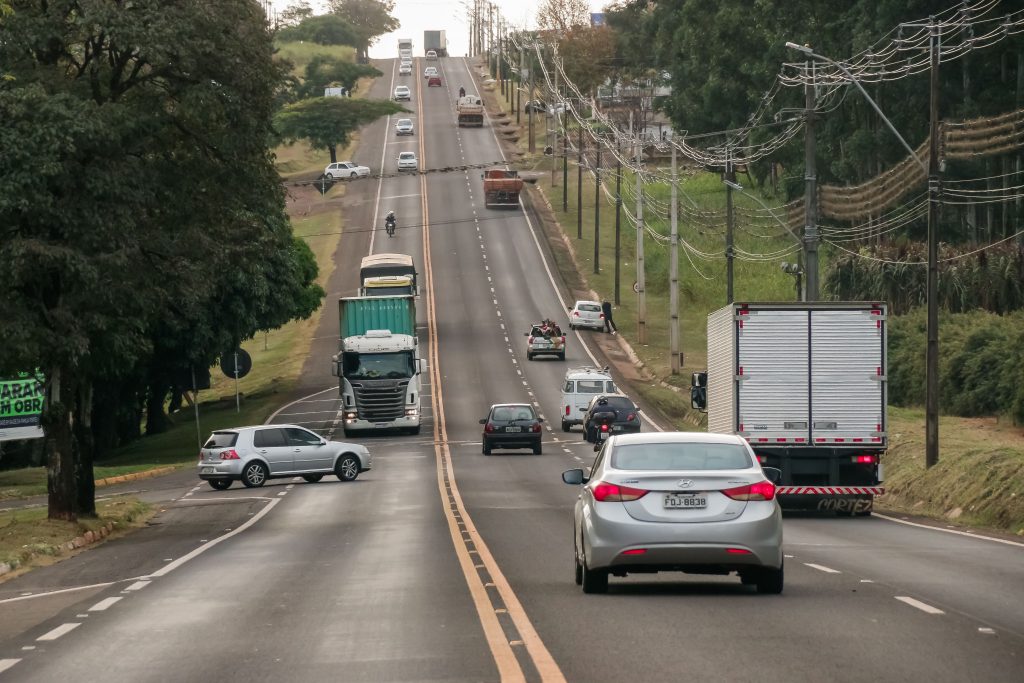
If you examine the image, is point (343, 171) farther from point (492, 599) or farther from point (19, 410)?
point (492, 599)

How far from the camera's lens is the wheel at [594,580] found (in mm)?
15633

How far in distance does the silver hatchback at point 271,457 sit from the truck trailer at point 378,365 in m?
12.8

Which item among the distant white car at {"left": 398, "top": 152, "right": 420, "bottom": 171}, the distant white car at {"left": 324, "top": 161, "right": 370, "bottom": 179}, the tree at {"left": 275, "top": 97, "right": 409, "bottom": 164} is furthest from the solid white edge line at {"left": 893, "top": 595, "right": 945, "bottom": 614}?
the tree at {"left": 275, "top": 97, "right": 409, "bottom": 164}

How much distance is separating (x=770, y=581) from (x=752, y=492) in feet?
3.27

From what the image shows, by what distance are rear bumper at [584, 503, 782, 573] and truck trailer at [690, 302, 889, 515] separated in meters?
14.0

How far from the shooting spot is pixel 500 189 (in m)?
116

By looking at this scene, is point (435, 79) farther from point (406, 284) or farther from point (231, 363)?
point (231, 363)

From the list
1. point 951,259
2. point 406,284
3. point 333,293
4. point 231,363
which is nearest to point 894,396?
point 951,259

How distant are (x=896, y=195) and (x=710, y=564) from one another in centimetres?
6452

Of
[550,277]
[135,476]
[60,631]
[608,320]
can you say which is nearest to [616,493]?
[60,631]

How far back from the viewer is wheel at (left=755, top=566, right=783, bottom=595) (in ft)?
51.3

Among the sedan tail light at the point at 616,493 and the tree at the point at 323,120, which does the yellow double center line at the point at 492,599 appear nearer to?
the sedan tail light at the point at 616,493

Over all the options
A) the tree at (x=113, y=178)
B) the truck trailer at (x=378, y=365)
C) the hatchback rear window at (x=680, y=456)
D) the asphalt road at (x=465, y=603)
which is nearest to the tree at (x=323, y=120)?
the truck trailer at (x=378, y=365)

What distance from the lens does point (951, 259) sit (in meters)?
61.7
